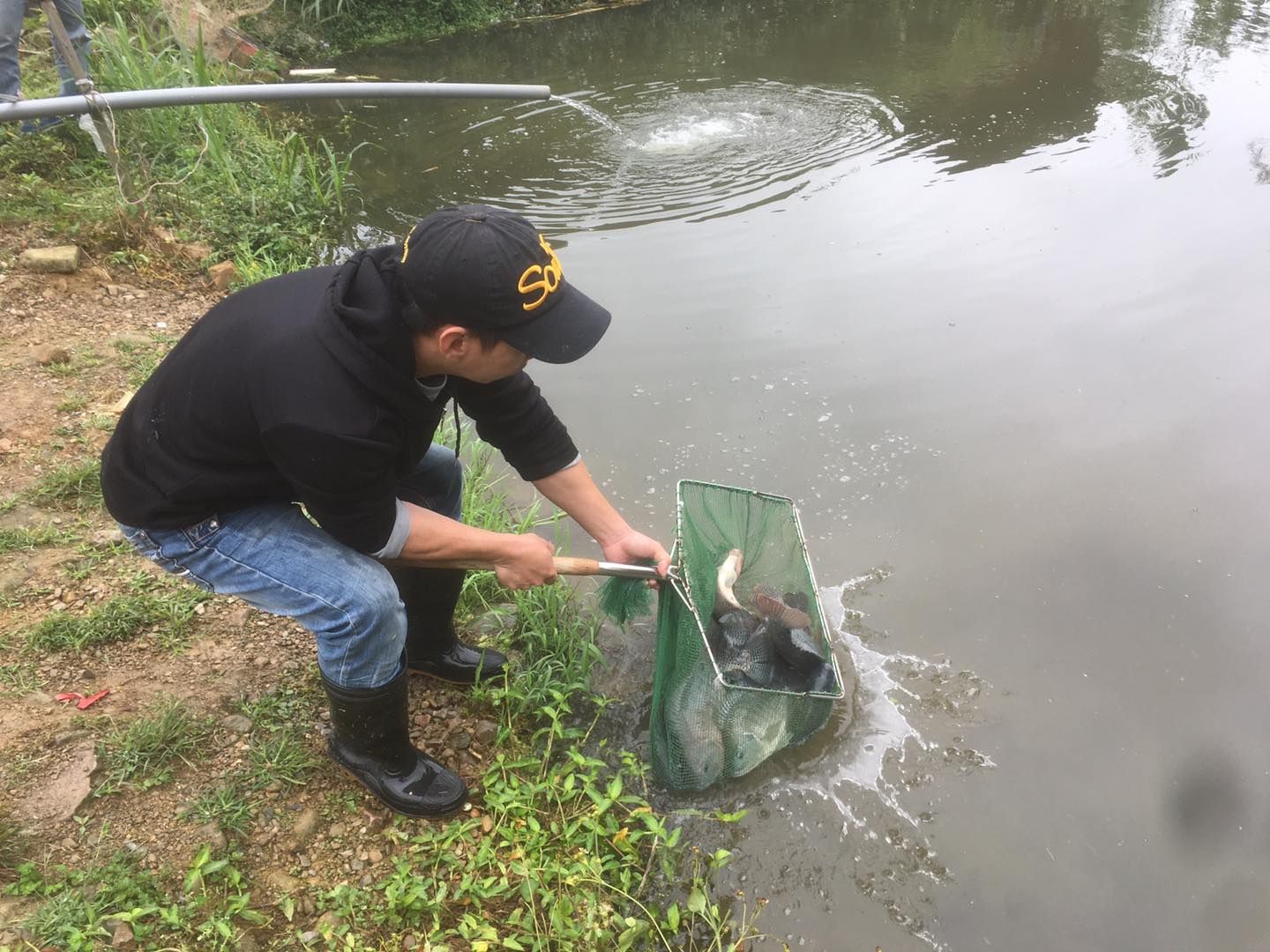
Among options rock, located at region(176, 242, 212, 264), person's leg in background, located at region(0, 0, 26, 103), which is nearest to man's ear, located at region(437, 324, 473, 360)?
rock, located at region(176, 242, 212, 264)

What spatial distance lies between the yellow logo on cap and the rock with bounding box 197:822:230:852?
1569 mm

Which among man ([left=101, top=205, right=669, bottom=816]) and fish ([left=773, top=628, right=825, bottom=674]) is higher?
man ([left=101, top=205, right=669, bottom=816])

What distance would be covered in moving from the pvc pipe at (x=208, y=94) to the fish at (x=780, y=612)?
2.96 metres

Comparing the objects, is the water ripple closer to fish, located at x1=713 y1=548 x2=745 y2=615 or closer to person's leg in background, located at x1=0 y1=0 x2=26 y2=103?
person's leg in background, located at x1=0 y1=0 x2=26 y2=103

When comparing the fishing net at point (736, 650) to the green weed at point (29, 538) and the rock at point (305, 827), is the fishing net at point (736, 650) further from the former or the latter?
the green weed at point (29, 538)

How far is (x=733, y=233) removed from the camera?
5.44 metres

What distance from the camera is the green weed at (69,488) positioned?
3.01 metres

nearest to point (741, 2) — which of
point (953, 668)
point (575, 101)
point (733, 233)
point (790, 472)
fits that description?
point (575, 101)

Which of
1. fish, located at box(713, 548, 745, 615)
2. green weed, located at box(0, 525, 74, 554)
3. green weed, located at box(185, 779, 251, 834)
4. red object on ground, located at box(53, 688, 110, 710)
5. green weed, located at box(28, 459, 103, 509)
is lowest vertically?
green weed, located at box(185, 779, 251, 834)

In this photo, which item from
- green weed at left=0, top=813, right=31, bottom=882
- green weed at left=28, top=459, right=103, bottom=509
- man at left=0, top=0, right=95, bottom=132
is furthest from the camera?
man at left=0, top=0, right=95, bottom=132

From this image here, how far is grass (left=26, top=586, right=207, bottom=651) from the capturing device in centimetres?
245

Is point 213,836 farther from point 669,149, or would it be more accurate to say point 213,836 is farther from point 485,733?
point 669,149

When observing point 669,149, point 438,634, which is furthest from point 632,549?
point 669,149

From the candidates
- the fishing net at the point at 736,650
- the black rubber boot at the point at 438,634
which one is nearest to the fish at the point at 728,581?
the fishing net at the point at 736,650
